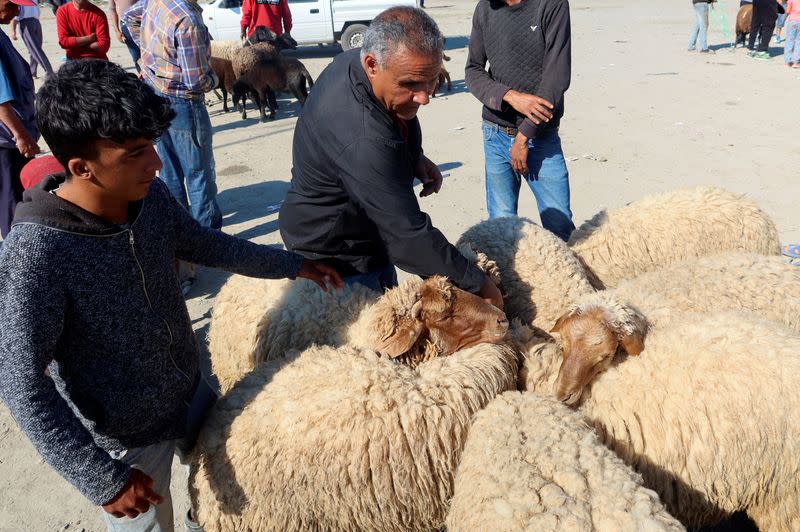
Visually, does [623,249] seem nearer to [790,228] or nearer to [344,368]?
[344,368]

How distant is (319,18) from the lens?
16328mm

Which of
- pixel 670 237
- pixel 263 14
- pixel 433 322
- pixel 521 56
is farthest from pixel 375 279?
pixel 263 14

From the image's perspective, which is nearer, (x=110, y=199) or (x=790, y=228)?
(x=110, y=199)

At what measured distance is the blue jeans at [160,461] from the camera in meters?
1.94

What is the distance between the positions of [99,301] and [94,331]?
10 centimetres

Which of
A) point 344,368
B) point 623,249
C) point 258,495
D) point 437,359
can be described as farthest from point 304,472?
point 623,249

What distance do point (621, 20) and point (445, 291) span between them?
2202 centimetres

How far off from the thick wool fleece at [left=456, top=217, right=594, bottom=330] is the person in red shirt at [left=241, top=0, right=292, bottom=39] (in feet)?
36.1

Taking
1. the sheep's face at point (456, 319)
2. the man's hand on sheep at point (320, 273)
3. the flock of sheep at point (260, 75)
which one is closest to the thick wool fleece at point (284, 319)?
the man's hand on sheep at point (320, 273)

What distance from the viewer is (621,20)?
68.1 ft

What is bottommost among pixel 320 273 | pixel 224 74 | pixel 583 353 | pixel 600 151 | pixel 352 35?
pixel 600 151

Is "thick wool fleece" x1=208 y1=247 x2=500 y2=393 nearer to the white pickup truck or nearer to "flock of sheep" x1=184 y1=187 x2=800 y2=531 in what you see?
"flock of sheep" x1=184 y1=187 x2=800 y2=531

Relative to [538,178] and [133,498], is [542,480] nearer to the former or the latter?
[133,498]

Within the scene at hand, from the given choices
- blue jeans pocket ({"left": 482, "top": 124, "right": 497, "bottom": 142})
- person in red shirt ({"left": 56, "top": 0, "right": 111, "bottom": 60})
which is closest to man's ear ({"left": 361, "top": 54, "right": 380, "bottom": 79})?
blue jeans pocket ({"left": 482, "top": 124, "right": 497, "bottom": 142})
